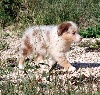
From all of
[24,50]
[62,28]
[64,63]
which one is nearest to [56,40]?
[62,28]

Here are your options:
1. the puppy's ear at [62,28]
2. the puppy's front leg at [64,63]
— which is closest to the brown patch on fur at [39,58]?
the puppy's front leg at [64,63]

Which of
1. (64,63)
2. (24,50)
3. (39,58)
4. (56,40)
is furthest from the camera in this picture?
(39,58)

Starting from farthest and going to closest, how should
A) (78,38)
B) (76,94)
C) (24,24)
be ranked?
(24,24) < (78,38) < (76,94)

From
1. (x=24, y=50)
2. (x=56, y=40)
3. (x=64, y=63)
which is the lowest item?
(x=64, y=63)

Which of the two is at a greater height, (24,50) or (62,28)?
(62,28)

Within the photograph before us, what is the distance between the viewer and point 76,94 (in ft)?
14.7

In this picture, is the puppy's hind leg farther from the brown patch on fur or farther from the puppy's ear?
the puppy's ear

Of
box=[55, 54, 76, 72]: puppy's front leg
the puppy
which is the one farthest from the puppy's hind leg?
box=[55, 54, 76, 72]: puppy's front leg

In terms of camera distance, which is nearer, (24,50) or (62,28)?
(62,28)

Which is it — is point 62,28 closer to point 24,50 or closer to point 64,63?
point 64,63

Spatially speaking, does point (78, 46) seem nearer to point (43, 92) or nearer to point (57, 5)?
point (57, 5)

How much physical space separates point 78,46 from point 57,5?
115 inches

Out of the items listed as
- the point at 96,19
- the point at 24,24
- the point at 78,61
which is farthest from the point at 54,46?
the point at 96,19

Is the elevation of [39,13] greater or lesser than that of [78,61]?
greater
